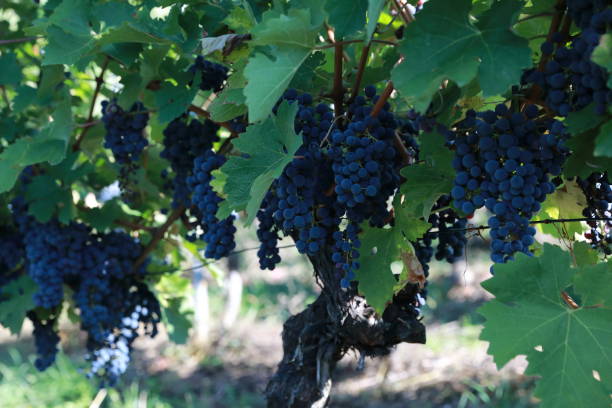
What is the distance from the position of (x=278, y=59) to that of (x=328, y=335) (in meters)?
0.93

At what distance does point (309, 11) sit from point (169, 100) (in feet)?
2.31

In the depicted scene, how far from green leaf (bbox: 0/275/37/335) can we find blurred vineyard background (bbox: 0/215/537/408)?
1.60m

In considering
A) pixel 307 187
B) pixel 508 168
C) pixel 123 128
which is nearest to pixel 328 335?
pixel 307 187

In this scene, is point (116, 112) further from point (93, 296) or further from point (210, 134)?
point (93, 296)

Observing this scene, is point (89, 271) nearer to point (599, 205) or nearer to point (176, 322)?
point (176, 322)

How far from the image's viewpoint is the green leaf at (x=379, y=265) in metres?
1.62

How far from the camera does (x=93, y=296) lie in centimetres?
266

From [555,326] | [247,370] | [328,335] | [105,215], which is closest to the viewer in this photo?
[555,326]

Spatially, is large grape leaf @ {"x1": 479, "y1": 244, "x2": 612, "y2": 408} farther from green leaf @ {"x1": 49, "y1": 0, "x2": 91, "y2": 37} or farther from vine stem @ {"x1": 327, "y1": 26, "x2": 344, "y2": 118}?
green leaf @ {"x1": 49, "y1": 0, "x2": 91, "y2": 37}

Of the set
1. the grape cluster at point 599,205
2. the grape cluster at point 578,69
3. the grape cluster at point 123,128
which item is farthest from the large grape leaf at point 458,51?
the grape cluster at point 123,128

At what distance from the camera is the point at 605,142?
105 cm

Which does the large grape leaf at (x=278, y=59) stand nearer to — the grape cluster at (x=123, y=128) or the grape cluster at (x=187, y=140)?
the grape cluster at (x=187, y=140)

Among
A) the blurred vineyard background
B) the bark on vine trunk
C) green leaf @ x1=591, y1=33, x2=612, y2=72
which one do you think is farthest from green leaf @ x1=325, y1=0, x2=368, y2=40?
the blurred vineyard background

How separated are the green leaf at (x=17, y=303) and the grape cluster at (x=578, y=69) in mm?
2256
